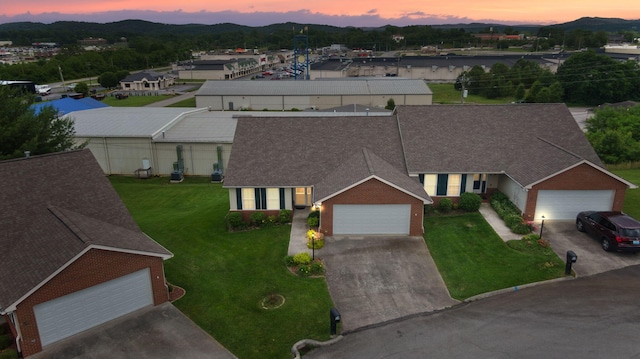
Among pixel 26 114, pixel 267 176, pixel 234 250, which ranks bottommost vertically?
pixel 234 250

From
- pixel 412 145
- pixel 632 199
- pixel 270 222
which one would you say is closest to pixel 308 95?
pixel 412 145

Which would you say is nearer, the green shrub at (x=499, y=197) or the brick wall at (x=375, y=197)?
the brick wall at (x=375, y=197)

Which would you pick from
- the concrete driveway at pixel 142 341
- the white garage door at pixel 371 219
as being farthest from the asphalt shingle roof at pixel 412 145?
the concrete driveway at pixel 142 341

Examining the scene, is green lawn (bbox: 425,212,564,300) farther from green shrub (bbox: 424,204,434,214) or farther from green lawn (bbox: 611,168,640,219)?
green lawn (bbox: 611,168,640,219)

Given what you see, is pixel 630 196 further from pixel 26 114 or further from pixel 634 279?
pixel 26 114

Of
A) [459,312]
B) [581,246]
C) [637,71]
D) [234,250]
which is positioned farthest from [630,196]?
[637,71]

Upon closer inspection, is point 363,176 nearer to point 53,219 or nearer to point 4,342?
point 53,219

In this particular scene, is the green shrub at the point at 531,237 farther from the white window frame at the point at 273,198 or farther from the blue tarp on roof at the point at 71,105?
Answer: the blue tarp on roof at the point at 71,105
